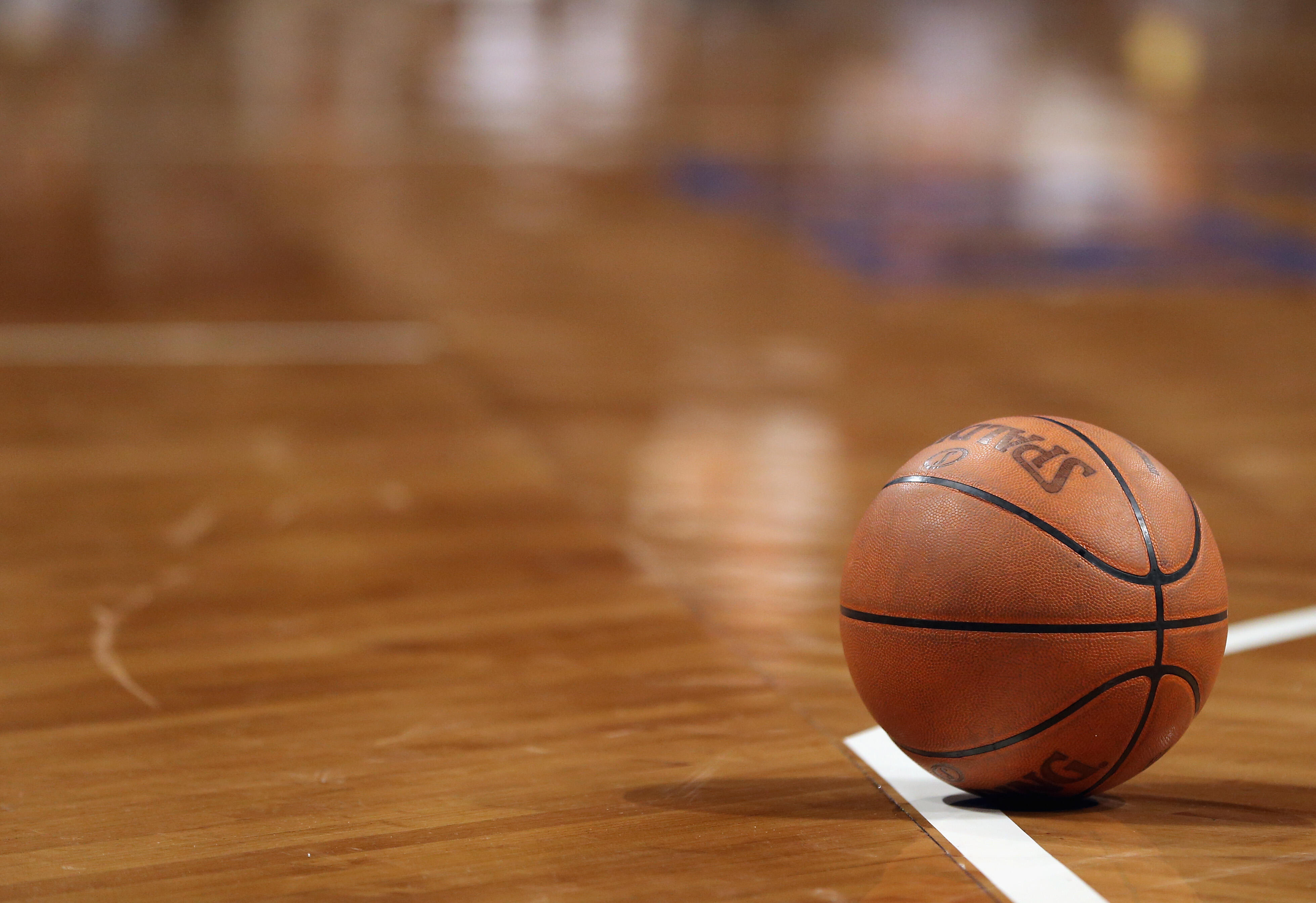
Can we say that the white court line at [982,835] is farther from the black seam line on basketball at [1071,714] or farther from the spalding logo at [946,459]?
the spalding logo at [946,459]

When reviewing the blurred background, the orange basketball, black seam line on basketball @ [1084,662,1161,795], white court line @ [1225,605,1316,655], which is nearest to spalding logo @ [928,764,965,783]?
the orange basketball

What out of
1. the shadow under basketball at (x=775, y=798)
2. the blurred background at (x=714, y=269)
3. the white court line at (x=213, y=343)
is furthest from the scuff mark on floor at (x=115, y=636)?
the white court line at (x=213, y=343)

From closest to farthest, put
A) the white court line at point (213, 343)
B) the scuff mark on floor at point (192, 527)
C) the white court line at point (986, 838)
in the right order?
1. the white court line at point (986, 838)
2. the scuff mark on floor at point (192, 527)
3. the white court line at point (213, 343)

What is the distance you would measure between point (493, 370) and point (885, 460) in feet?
4.56

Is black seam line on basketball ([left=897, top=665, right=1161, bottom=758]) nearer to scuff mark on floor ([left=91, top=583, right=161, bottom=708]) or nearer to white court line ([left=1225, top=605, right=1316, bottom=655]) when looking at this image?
white court line ([left=1225, top=605, right=1316, bottom=655])

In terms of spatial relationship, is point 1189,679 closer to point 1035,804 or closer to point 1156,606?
point 1156,606

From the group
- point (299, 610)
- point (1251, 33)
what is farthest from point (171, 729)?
point (1251, 33)

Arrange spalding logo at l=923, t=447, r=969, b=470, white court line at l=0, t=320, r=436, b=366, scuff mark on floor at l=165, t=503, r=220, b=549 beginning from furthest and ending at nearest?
white court line at l=0, t=320, r=436, b=366, scuff mark on floor at l=165, t=503, r=220, b=549, spalding logo at l=923, t=447, r=969, b=470

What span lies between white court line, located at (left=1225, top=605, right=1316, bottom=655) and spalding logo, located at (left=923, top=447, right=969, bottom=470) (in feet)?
2.85

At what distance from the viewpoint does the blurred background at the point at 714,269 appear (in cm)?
366

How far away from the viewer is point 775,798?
2.07 metres

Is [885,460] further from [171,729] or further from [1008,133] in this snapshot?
[1008,133]

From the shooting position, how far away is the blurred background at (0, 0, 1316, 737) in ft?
12.0

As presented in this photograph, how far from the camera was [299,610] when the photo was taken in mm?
2877
